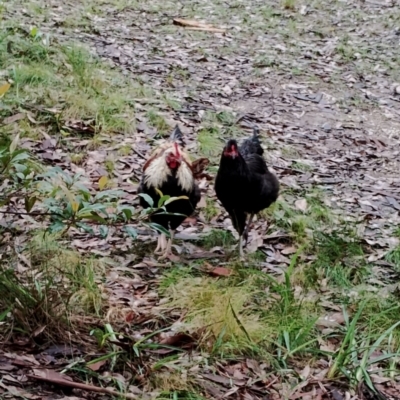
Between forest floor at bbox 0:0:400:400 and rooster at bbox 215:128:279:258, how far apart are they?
0.24m

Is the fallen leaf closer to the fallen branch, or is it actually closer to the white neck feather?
the white neck feather

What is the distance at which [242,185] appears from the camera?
4184 mm

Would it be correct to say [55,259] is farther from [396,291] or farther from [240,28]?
[240,28]

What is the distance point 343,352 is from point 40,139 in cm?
328

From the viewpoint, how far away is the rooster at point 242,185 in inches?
163

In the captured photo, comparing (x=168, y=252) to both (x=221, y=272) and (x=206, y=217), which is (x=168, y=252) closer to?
(x=221, y=272)

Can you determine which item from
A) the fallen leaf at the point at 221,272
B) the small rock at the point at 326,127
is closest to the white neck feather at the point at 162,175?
the fallen leaf at the point at 221,272

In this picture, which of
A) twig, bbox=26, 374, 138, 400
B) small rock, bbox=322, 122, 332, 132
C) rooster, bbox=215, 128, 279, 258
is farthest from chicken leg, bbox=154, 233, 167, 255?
small rock, bbox=322, 122, 332, 132

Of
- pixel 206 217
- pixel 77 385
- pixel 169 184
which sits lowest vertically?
pixel 206 217

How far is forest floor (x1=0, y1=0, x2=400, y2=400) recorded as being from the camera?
296 centimetres

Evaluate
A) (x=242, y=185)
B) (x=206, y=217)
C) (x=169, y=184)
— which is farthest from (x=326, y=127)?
(x=169, y=184)

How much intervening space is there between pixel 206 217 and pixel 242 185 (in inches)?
30.2

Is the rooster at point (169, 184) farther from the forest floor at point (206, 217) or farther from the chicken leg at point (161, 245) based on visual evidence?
the forest floor at point (206, 217)

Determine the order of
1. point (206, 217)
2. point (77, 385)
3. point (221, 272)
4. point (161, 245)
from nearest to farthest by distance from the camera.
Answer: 1. point (77, 385)
2. point (221, 272)
3. point (161, 245)
4. point (206, 217)
